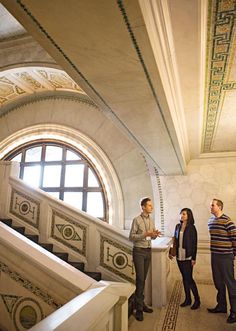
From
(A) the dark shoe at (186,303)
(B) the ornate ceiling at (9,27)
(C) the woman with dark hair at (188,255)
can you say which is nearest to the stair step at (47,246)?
(C) the woman with dark hair at (188,255)

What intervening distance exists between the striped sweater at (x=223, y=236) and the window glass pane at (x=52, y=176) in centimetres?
501

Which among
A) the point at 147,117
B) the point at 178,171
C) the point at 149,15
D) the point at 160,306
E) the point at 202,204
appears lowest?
the point at 160,306

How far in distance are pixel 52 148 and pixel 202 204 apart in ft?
14.6

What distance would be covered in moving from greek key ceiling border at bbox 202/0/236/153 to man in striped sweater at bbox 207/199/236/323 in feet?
4.35

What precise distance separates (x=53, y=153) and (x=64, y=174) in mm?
764

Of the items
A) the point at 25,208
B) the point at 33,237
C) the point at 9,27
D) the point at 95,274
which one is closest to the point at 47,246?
the point at 33,237

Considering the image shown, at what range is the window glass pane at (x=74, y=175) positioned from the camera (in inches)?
286

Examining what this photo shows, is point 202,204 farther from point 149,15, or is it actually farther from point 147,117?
point 149,15

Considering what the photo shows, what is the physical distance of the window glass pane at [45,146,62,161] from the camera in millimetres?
7605

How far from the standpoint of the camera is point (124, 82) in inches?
82.2

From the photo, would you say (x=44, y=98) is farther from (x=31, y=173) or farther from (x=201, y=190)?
(x=201, y=190)

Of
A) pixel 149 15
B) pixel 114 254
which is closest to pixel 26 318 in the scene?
pixel 114 254

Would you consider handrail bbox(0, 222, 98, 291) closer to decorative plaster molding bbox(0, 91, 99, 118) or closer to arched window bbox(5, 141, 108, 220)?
arched window bbox(5, 141, 108, 220)

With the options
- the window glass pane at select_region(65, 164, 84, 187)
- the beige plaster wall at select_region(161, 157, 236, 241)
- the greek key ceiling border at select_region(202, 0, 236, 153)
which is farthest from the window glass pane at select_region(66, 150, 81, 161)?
the greek key ceiling border at select_region(202, 0, 236, 153)
